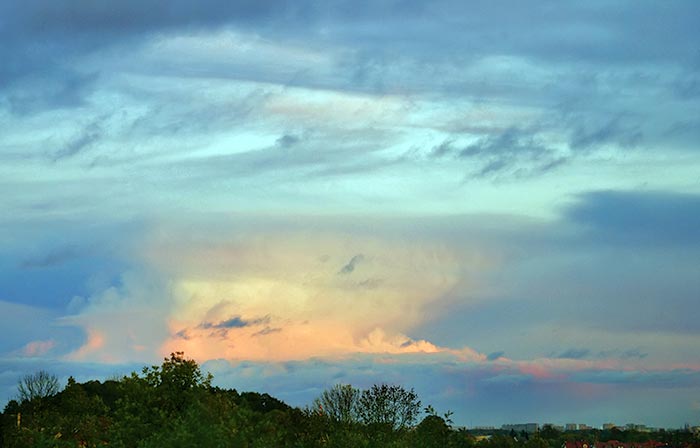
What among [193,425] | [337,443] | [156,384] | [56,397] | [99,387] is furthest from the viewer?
[99,387]

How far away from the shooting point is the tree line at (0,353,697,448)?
6962cm

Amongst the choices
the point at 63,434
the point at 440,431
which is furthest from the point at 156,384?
the point at 63,434

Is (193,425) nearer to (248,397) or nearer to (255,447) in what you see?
(255,447)

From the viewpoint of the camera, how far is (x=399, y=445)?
77312mm

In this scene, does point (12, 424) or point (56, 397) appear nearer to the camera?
point (12, 424)

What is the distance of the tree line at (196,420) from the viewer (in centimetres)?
6962

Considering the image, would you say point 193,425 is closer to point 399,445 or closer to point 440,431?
point 399,445

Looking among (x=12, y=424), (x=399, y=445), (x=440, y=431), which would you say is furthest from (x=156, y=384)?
(x=12, y=424)

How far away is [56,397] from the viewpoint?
151500mm

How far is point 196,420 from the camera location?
6269 centimetres

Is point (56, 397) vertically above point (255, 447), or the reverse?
point (56, 397)

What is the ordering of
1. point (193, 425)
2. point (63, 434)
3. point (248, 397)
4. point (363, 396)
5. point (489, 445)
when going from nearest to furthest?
point (193, 425), point (63, 434), point (489, 445), point (363, 396), point (248, 397)

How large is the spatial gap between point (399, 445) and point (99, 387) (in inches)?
3900

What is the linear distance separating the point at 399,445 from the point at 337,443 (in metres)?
6.63
